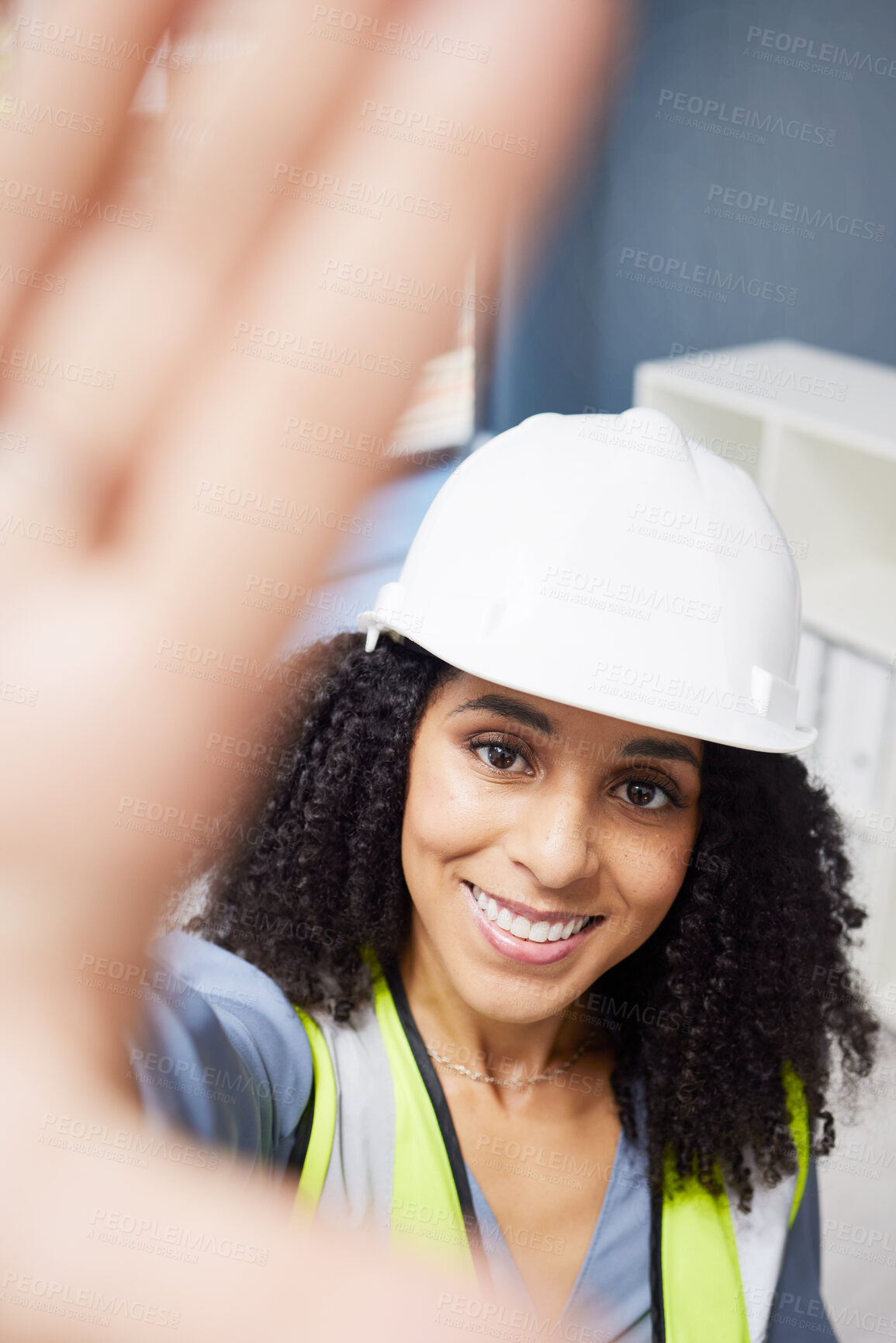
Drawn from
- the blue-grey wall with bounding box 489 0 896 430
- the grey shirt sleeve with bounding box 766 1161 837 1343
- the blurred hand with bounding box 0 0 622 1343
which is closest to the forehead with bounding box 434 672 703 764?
the grey shirt sleeve with bounding box 766 1161 837 1343

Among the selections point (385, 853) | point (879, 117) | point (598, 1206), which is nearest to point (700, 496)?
point (385, 853)

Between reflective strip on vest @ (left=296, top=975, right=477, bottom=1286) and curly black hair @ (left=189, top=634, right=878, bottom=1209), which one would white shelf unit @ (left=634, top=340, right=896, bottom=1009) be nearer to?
curly black hair @ (left=189, top=634, right=878, bottom=1209)

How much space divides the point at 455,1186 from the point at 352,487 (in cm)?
100

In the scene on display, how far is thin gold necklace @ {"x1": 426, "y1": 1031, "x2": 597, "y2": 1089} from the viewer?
119 centimetres

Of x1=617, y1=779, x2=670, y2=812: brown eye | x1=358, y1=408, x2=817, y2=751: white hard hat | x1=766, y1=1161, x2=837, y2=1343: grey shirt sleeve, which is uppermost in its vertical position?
x1=358, y1=408, x2=817, y2=751: white hard hat

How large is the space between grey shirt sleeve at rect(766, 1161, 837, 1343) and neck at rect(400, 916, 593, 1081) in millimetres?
314

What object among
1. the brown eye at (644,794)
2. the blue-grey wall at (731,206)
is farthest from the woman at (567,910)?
the blue-grey wall at (731,206)

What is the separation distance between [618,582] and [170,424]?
2.34 feet

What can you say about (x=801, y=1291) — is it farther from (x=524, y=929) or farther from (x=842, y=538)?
(x=842, y=538)

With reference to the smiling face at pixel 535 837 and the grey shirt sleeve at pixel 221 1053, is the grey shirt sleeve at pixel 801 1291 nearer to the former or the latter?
the smiling face at pixel 535 837

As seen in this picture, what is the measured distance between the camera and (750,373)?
9.14 ft

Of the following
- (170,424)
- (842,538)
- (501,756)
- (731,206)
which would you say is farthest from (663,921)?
(731,206)

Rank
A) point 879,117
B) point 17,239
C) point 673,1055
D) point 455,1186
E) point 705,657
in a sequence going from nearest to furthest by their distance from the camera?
point 17,239, point 705,657, point 455,1186, point 673,1055, point 879,117

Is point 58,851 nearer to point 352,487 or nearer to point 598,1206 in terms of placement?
point 352,487
